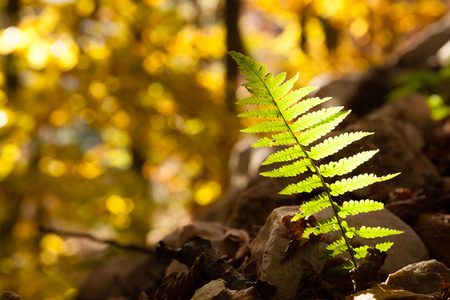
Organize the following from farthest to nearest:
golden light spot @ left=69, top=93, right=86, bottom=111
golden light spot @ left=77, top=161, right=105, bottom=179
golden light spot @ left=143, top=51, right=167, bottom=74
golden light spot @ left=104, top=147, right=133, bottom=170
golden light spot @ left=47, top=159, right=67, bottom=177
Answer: golden light spot @ left=104, top=147, right=133, bottom=170, golden light spot @ left=77, top=161, right=105, bottom=179, golden light spot @ left=47, top=159, right=67, bottom=177, golden light spot @ left=143, top=51, right=167, bottom=74, golden light spot @ left=69, top=93, right=86, bottom=111

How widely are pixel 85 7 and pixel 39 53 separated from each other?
156 centimetres

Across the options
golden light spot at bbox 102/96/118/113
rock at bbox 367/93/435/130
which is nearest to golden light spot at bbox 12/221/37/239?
golden light spot at bbox 102/96/118/113

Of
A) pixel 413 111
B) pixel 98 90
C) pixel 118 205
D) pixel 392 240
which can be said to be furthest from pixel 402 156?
pixel 118 205

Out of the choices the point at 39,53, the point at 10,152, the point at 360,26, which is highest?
the point at 360,26

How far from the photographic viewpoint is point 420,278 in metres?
1.18

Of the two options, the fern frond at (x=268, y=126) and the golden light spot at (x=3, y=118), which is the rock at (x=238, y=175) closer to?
the fern frond at (x=268, y=126)

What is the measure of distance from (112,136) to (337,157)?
25.2ft

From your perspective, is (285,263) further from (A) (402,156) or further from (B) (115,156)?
(B) (115,156)

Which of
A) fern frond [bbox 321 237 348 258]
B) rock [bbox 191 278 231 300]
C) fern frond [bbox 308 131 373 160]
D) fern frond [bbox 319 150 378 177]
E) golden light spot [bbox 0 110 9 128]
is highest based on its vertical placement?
golden light spot [bbox 0 110 9 128]

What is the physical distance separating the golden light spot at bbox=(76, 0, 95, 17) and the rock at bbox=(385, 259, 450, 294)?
20.5 feet

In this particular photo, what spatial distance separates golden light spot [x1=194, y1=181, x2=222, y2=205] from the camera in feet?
25.5

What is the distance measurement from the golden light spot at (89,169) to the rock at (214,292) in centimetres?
628

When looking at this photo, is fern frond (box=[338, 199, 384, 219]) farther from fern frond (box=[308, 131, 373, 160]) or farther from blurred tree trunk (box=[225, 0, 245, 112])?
blurred tree trunk (box=[225, 0, 245, 112])

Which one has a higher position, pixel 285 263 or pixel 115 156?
pixel 115 156
